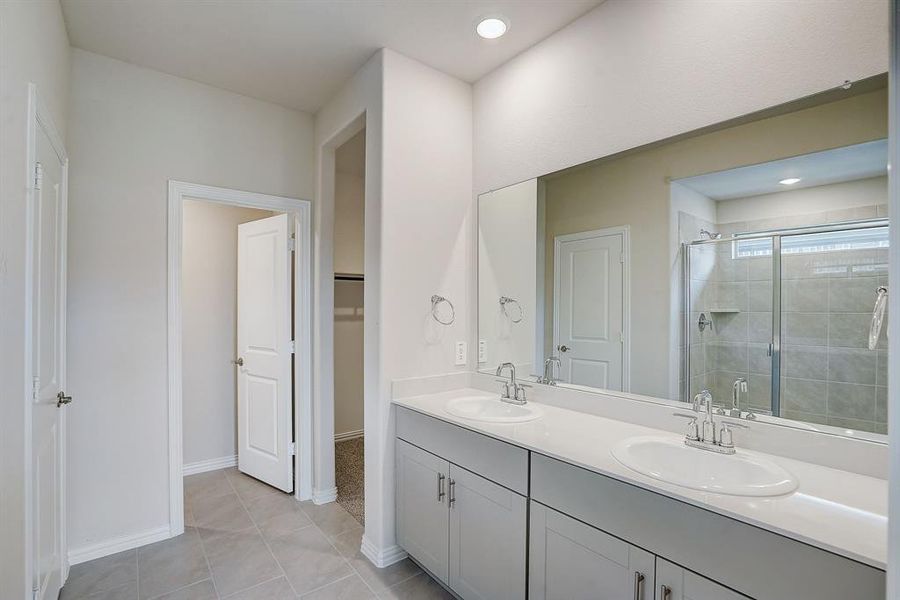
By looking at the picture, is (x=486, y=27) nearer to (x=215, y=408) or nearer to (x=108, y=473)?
(x=108, y=473)

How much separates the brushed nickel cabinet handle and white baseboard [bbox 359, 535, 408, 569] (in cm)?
140

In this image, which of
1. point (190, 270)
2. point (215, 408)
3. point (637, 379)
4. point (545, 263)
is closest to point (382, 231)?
point (545, 263)

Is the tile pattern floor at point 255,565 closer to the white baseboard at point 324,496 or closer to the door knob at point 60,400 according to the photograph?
the white baseboard at point 324,496

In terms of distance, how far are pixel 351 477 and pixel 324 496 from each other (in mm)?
477

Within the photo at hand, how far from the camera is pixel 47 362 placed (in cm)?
177

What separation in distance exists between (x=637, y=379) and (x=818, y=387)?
1.97ft

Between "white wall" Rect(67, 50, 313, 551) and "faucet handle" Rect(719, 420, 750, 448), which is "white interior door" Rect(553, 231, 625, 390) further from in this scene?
"white wall" Rect(67, 50, 313, 551)

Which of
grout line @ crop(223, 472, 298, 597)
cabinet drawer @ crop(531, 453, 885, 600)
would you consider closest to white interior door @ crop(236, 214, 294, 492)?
grout line @ crop(223, 472, 298, 597)

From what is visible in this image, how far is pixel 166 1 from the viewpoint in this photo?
1951 millimetres

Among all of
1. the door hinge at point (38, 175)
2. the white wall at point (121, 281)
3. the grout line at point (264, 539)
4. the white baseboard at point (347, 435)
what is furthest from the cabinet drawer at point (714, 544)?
the white baseboard at point (347, 435)

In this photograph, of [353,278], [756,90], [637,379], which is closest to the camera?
[756,90]

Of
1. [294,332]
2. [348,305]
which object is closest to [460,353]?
[294,332]

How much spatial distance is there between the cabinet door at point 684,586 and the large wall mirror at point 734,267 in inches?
25.2

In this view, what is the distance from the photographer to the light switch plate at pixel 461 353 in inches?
102
